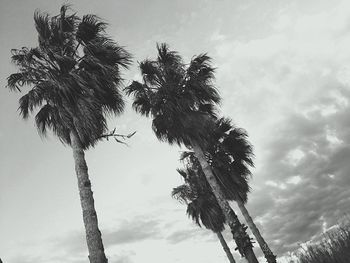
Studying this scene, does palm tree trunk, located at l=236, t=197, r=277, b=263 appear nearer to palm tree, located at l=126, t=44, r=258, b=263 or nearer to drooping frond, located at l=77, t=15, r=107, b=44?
palm tree, located at l=126, t=44, r=258, b=263

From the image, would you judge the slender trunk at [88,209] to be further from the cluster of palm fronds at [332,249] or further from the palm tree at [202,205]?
the palm tree at [202,205]

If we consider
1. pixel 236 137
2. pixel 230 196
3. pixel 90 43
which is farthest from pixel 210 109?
pixel 90 43

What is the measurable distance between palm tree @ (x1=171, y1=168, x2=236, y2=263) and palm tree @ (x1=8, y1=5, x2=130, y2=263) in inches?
488

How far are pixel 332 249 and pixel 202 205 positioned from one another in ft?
57.0

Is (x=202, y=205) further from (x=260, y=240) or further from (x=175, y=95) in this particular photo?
(x=175, y=95)

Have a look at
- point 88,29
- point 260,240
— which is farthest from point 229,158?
point 88,29

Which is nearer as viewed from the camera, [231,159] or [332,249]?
[332,249]

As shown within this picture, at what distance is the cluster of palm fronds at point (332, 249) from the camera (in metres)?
4.64

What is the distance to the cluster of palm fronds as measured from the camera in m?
4.64

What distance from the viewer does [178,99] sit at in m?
13.2

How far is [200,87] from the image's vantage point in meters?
13.6

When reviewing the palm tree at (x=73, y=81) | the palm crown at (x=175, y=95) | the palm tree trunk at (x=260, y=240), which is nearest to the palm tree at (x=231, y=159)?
the palm tree trunk at (x=260, y=240)

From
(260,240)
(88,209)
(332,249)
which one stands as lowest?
(332,249)

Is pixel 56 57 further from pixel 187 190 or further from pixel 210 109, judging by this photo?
pixel 187 190
